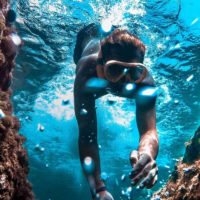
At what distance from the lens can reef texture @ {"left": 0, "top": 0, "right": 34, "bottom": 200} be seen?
3568 mm

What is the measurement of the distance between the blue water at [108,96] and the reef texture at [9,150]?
201 inches

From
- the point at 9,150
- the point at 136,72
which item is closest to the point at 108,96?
the point at 136,72

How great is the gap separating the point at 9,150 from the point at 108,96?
1339cm

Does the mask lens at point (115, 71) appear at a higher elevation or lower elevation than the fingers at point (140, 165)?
higher

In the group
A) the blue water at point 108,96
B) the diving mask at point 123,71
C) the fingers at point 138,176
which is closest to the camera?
the fingers at point 138,176

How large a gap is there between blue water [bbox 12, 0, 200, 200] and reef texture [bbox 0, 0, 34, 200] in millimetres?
5113

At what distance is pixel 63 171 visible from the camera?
40219 millimetres

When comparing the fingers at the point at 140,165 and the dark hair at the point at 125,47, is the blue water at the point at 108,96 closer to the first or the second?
the dark hair at the point at 125,47

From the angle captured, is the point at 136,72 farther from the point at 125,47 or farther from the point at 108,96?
the point at 108,96

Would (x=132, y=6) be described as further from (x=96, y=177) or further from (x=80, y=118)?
(x=96, y=177)

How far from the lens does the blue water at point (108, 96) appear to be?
10.3 m

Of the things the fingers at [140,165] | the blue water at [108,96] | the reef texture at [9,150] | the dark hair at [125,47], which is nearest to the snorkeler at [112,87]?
the dark hair at [125,47]

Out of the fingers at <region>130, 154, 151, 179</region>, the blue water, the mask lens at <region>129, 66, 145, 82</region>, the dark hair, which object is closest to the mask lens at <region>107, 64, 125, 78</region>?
the mask lens at <region>129, 66, 145, 82</region>

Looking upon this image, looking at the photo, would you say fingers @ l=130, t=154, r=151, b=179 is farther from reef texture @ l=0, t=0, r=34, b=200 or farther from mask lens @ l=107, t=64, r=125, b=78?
mask lens @ l=107, t=64, r=125, b=78
